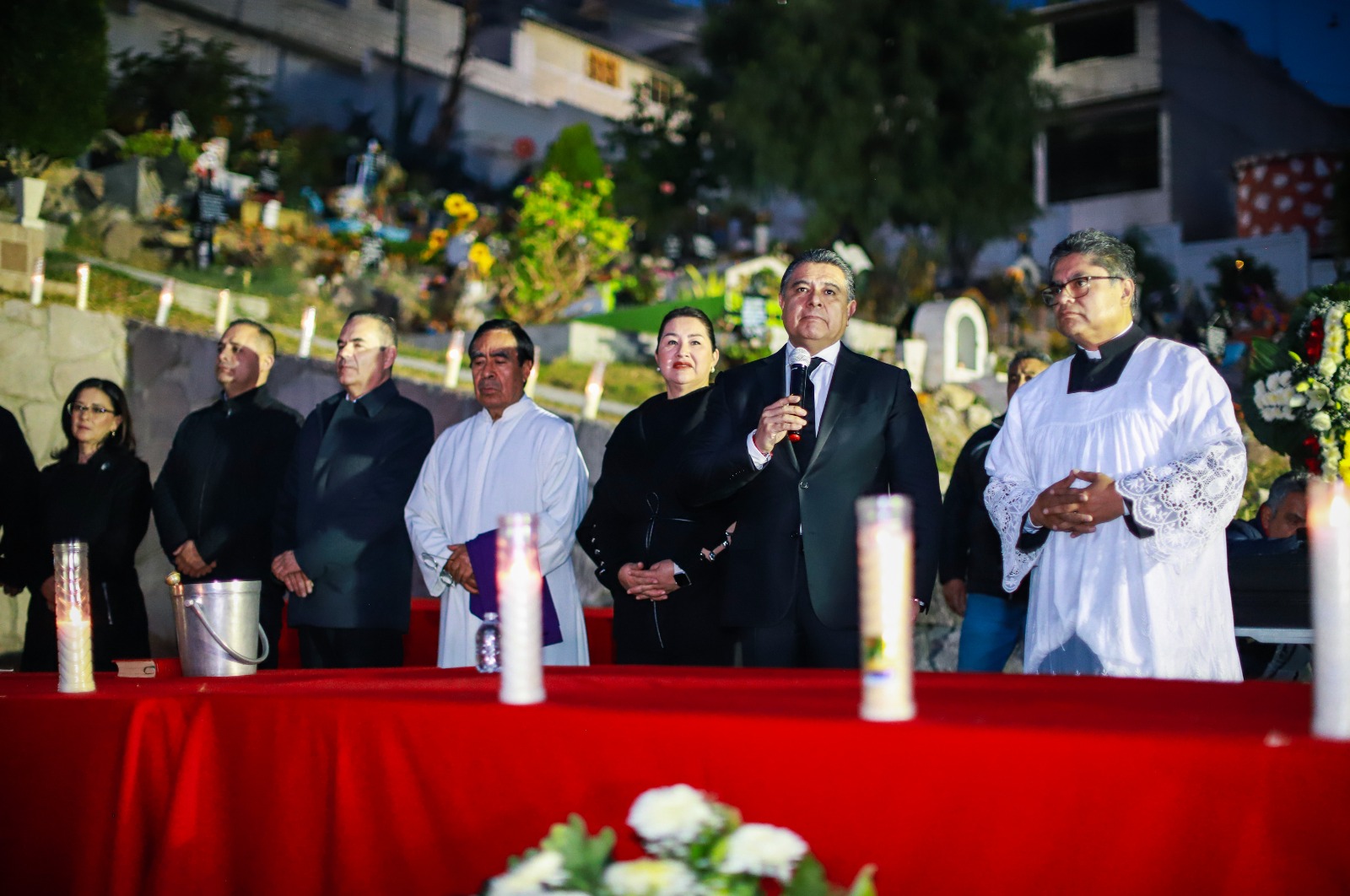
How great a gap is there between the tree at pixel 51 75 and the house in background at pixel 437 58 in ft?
30.7

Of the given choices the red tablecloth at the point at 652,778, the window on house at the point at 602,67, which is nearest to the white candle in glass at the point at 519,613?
the red tablecloth at the point at 652,778

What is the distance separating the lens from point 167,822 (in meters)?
2.29

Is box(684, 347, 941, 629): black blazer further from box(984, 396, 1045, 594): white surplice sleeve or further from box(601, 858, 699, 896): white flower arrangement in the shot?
box(601, 858, 699, 896): white flower arrangement

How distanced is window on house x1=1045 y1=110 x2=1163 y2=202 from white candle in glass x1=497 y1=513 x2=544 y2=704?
1013 inches

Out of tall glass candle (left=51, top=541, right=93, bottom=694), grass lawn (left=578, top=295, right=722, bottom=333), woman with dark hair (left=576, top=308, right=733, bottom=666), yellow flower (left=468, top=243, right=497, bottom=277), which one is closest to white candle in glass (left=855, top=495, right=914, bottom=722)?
tall glass candle (left=51, top=541, right=93, bottom=694)

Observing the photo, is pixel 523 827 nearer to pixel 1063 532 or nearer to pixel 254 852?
pixel 254 852

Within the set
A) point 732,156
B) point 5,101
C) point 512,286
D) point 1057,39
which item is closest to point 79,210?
point 5,101

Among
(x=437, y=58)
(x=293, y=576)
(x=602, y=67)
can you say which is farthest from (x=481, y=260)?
(x=602, y=67)

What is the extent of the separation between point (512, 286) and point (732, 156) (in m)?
7.75

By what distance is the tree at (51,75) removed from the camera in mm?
12422

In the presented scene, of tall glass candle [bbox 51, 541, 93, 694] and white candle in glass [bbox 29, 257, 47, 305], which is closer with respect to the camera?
tall glass candle [bbox 51, 541, 93, 694]

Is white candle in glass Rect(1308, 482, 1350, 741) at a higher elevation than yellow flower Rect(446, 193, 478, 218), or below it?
below

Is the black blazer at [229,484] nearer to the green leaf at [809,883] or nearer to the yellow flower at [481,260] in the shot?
the green leaf at [809,883]

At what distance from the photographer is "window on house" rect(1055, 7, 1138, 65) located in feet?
84.8
